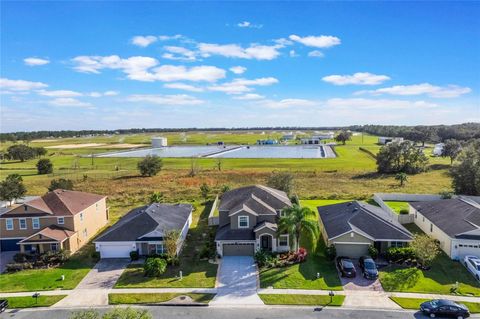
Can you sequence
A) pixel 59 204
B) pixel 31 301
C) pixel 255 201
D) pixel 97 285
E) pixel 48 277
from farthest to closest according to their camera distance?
pixel 255 201
pixel 59 204
pixel 48 277
pixel 97 285
pixel 31 301

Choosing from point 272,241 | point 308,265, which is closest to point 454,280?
point 308,265

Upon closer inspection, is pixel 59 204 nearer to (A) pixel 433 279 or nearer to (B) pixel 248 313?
(B) pixel 248 313

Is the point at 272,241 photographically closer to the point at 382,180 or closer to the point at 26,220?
the point at 26,220

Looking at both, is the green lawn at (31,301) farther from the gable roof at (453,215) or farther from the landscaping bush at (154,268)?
the gable roof at (453,215)

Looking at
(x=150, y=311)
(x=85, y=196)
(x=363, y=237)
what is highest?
(x=85, y=196)

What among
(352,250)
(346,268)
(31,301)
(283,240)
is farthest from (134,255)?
(352,250)

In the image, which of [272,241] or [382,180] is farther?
[382,180]
